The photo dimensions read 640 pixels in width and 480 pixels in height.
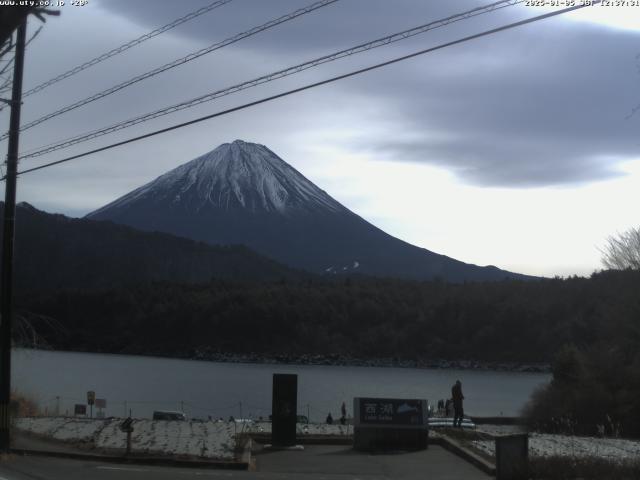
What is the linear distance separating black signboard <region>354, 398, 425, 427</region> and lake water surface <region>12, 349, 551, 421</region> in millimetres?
34551

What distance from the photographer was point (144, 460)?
1750 centimetres

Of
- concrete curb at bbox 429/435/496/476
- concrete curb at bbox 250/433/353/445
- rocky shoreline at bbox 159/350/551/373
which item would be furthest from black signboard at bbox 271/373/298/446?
rocky shoreline at bbox 159/350/551/373

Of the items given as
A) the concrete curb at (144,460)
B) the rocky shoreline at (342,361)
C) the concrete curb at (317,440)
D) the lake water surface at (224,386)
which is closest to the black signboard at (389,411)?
the concrete curb at (317,440)

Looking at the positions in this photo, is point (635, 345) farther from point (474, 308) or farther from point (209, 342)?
point (209, 342)

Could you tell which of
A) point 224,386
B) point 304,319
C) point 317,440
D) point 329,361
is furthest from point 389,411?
point 304,319

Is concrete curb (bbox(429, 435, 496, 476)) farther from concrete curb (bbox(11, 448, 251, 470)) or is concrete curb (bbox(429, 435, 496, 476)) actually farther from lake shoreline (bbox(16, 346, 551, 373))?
lake shoreline (bbox(16, 346, 551, 373))

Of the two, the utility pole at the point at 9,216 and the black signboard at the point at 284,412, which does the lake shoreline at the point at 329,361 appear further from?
the utility pole at the point at 9,216

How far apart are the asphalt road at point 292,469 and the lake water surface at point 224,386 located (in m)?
35.6

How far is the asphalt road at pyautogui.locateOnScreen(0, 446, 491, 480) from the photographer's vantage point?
15750mm

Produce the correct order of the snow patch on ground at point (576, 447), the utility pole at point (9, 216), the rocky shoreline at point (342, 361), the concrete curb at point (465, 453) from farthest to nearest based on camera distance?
the rocky shoreline at point (342, 361), the utility pole at point (9, 216), the snow patch on ground at point (576, 447), the concrete curb at point (465, 453)

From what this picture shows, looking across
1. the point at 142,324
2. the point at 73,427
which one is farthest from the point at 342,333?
the point at 73,427

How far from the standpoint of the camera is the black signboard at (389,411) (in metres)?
19.1

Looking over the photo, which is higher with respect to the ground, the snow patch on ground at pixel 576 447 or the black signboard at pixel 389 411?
the black signboard at pixel 389 411

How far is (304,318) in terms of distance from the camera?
543 feet
